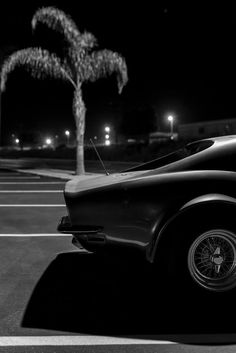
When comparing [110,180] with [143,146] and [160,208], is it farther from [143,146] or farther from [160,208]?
[143,146]

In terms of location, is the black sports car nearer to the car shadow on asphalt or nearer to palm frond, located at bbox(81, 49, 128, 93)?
the car shadow on asphalt

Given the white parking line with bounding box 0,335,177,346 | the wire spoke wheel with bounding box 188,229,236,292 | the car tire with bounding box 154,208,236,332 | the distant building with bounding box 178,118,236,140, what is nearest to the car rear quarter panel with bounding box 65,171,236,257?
the car tire with bounding box 154,208,236,332

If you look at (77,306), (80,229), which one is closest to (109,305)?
(77,306)

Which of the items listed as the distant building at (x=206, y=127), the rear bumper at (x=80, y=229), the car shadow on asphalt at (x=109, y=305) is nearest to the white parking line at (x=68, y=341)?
the car shadow on asphalt at (x=109, y=305)

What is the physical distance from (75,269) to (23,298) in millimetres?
1199

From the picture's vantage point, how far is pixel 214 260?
14.5 ft

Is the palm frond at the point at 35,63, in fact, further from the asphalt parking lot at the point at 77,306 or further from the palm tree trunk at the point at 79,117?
the asphalt parking lot at the point at 77,306

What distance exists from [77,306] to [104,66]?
17.7 metres

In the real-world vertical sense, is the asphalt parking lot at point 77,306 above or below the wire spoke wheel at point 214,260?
below

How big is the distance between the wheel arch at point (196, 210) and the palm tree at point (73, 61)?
670 inches

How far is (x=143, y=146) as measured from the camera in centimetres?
4638

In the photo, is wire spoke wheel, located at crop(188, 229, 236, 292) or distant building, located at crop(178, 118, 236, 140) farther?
distant building, located at crop(178, 118, 236, 140)

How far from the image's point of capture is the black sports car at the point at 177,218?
Result: 4.34m

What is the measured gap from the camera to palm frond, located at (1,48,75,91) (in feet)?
66.7
